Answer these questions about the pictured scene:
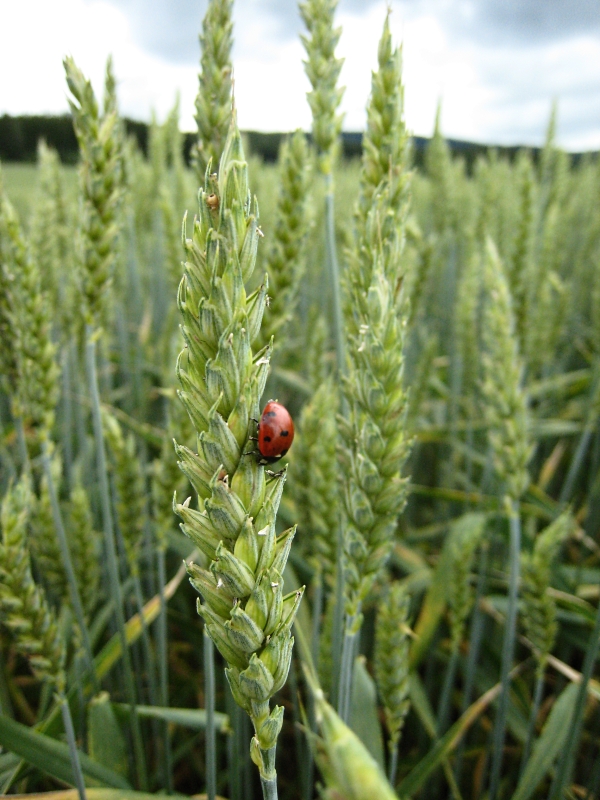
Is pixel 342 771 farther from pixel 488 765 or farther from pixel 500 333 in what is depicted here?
pixel 488 765

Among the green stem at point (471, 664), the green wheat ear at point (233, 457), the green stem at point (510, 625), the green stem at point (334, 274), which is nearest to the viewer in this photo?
the green wheat ear at point (233, 457)

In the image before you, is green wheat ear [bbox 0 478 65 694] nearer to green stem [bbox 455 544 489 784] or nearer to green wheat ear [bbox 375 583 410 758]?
green wheat ear [bbox 375 583 410 758]

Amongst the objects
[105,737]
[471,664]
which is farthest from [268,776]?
[471,664]

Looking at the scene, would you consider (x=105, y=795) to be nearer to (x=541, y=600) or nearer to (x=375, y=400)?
(x=375, y=400)

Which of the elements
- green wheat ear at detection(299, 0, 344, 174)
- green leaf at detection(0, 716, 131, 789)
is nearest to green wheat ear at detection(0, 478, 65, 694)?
green leaf at detection(0, 716, 131, 789)

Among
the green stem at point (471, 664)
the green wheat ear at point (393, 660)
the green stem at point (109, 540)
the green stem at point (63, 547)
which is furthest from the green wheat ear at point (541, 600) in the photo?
the green stem at point (63, 547)

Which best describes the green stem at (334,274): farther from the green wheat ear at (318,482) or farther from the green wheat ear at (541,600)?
the green wheat ear at (541,600)
